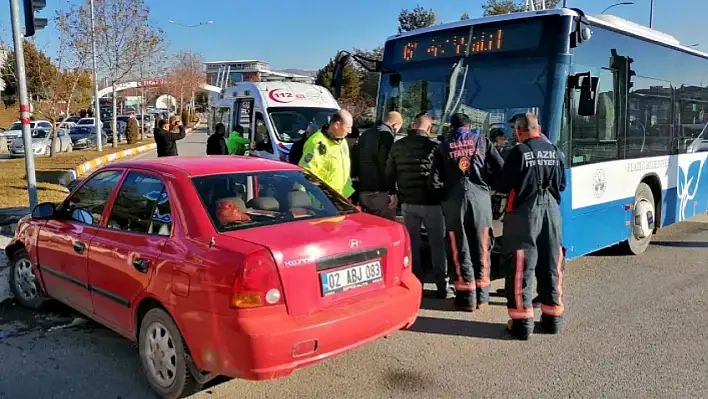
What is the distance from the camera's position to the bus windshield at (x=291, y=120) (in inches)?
490

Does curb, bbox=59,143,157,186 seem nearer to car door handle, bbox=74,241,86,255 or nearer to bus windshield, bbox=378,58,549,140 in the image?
bus windshield, bbox=378,58,549,140

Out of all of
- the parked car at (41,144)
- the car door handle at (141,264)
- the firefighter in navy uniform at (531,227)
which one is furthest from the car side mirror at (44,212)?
the parked car at (41,144)

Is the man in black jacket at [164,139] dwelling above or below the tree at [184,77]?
below

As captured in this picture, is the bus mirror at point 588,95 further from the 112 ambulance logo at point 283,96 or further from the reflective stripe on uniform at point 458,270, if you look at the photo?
the 112 ambulance logo at point 283,96

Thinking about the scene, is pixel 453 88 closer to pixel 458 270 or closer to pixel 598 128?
pixel 598 128

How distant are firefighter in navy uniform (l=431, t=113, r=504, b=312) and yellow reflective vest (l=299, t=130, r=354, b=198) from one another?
1.08m

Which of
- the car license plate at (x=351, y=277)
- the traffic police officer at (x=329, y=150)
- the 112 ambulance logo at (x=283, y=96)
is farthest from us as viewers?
the 112 ambulance logo at (x=283, y=96)

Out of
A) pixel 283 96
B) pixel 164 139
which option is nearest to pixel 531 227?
pixel 283 96

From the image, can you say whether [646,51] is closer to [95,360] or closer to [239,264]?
[239,264]

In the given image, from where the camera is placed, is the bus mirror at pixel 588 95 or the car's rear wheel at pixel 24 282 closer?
the car's rear wheel at pixel 24 282

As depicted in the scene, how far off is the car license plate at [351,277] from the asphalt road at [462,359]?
77cm

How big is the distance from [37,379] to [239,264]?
2056mm

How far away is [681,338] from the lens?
4.85 meters

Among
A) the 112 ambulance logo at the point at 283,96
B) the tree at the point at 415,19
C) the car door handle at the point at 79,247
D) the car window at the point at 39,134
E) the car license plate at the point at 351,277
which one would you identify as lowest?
the car license plate at the point at 351,277
